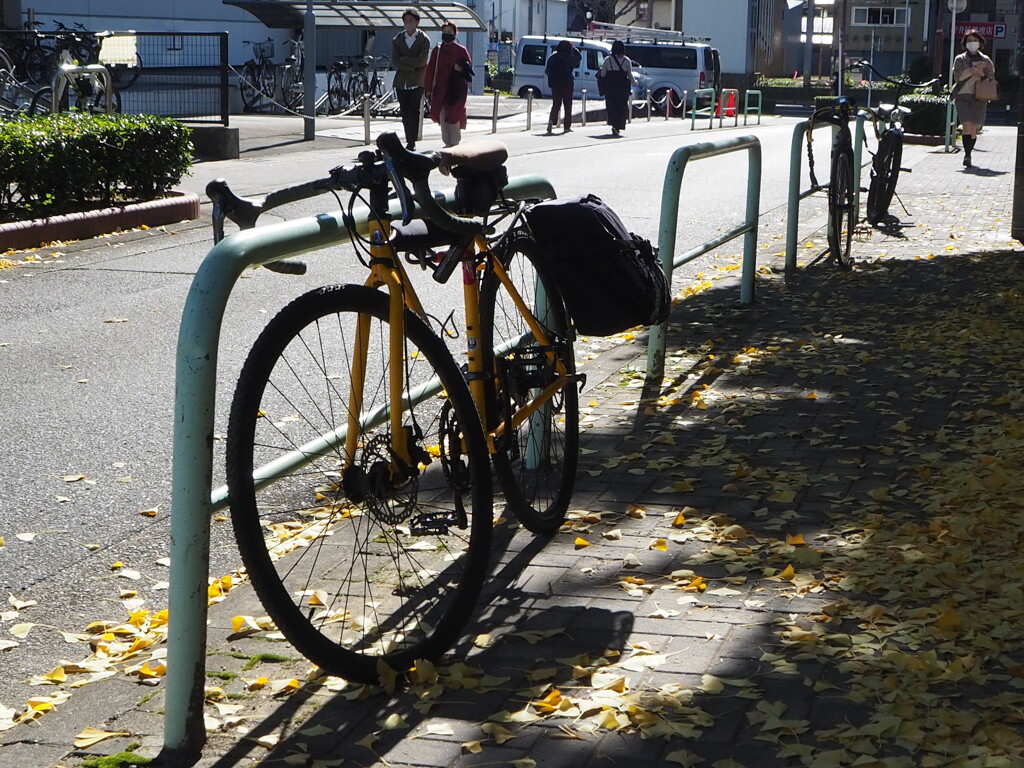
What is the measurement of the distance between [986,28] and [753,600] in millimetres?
62318

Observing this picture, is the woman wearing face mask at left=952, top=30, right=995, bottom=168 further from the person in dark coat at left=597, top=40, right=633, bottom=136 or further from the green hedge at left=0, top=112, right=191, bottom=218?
the green hedge at left=0, top=112, right=191, bottom=218

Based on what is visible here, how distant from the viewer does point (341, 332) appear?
340 centimetres

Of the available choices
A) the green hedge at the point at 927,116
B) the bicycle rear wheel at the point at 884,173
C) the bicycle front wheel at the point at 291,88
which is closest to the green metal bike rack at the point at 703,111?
the green hedge at the point at 927,116

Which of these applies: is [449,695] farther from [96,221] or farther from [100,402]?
[96,221]

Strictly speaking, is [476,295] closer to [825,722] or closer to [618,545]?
[618,545]

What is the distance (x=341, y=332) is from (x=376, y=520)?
1.56ft

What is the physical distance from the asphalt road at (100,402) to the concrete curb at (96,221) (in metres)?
0.23

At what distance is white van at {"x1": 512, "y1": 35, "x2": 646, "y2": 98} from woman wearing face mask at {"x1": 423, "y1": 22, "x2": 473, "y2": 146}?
2528cm

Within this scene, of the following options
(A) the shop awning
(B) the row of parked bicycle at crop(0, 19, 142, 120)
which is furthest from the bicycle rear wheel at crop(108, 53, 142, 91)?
(A) the shop awning

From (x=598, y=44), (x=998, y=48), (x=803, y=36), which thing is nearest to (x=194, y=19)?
(x=598, y=44)

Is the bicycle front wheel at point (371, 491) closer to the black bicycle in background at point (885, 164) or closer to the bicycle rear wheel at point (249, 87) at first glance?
the black bicycle in background at point (885, 164)

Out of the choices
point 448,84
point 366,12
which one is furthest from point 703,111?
point 448,84

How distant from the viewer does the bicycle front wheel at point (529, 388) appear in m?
4.06

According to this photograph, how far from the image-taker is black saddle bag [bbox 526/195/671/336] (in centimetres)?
442
